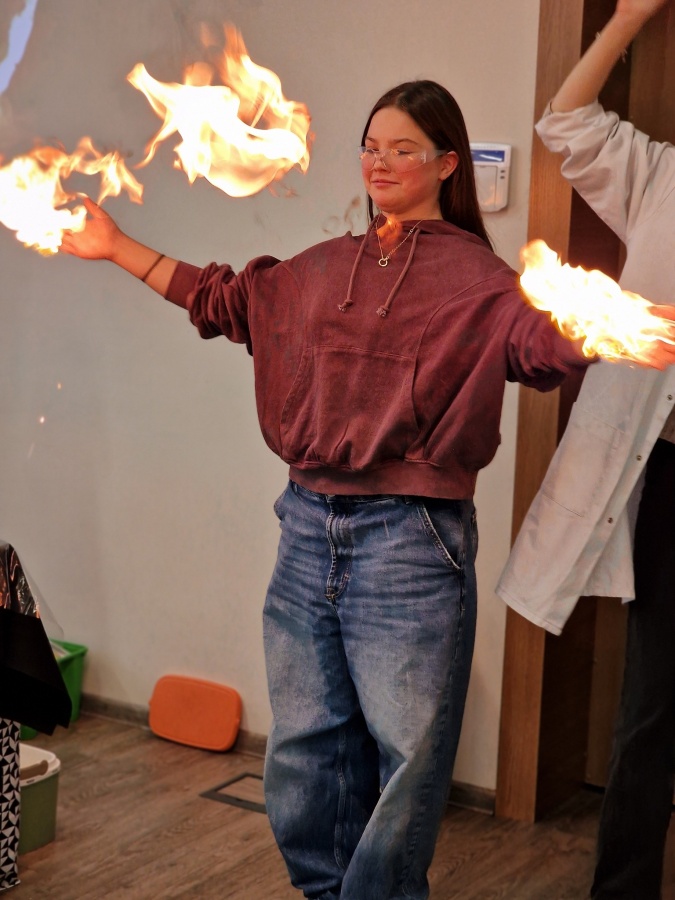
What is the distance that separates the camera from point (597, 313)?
4.61 feet

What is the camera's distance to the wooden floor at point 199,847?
2328 millimetres

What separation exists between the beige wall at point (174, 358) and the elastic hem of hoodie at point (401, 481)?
1.07 metres

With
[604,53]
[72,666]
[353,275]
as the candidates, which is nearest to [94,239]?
[353,275]

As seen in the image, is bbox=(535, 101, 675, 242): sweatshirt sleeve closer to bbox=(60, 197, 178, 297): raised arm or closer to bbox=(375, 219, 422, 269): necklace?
bbox=(375, 219, 422, 269): necklace

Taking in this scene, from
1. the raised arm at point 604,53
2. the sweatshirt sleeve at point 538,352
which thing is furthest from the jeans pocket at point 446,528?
the raised arm at point 604,53

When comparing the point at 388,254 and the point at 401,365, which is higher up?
the point at 388,254

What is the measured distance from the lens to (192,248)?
123 inches

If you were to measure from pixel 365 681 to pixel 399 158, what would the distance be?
816mm

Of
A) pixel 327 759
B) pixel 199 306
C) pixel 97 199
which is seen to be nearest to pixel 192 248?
pixel 97 199

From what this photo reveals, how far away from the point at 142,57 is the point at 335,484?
6.38ft

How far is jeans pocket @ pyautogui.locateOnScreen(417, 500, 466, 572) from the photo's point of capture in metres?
1.67

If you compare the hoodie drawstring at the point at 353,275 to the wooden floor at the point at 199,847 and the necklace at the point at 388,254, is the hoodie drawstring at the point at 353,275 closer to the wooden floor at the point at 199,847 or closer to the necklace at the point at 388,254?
the necklace at the point at 388,254

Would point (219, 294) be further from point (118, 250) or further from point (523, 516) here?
point (523, 516)

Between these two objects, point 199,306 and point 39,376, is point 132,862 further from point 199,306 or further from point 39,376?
point 39,376
